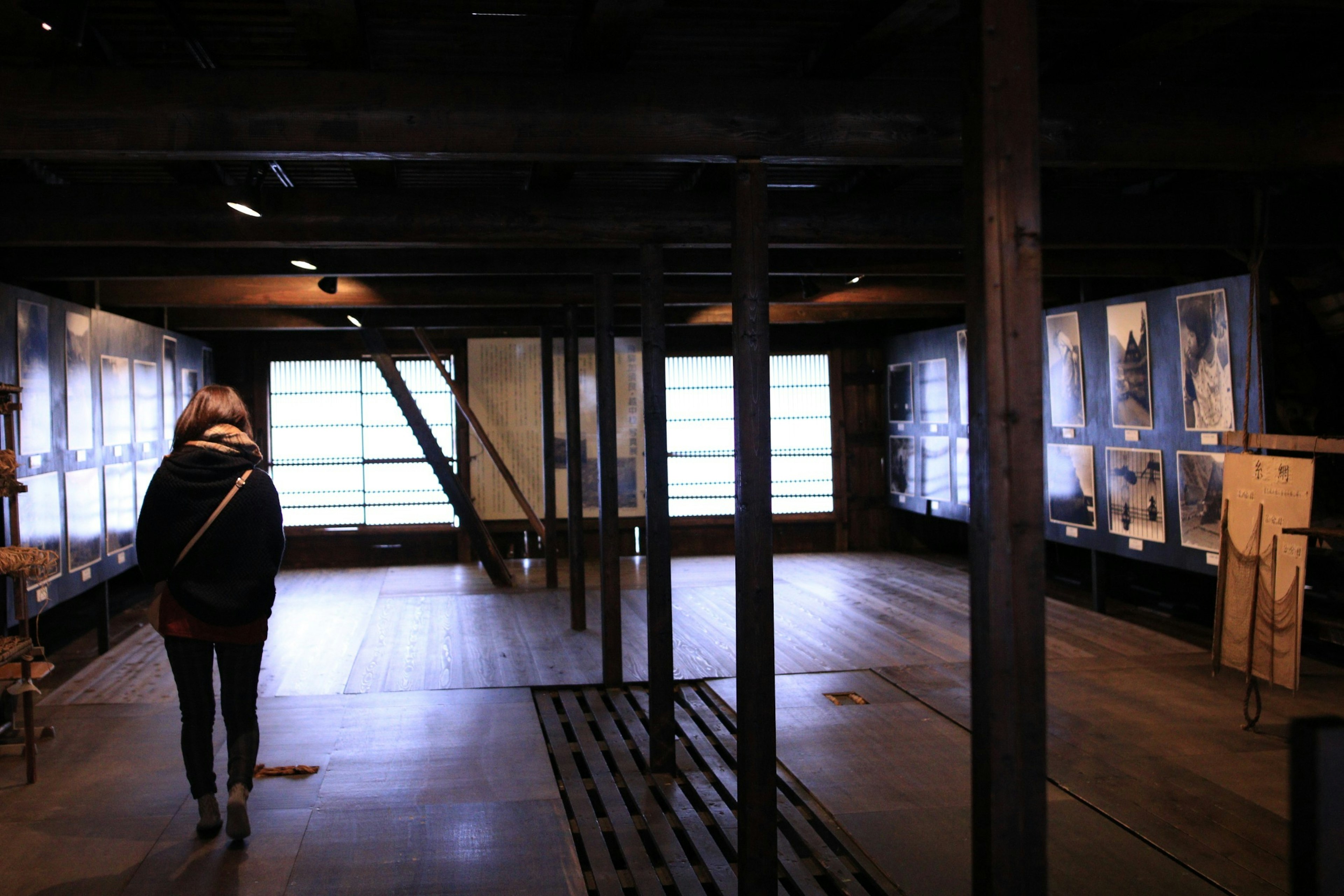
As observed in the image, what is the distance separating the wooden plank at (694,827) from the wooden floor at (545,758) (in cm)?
50

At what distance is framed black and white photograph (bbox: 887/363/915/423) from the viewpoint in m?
12.0

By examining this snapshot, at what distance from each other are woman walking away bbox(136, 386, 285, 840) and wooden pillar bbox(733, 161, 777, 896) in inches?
68.2

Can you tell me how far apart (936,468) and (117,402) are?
7.83 m

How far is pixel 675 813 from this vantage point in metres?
4.51

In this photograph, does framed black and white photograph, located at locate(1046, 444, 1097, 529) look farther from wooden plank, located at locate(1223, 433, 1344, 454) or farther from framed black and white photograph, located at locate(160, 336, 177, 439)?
framed black and white photograph, located at locate(160, 336, 177, 439)

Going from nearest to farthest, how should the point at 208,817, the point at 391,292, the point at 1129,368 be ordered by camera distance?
the point at 208,817
the point at 1129,368
the point at 391,292

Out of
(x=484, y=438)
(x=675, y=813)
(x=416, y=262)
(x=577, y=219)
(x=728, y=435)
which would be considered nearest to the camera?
(x=675, y=813)

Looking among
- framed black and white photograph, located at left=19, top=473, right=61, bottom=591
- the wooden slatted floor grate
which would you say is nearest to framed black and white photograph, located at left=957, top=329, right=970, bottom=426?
the wooden slatted floor grate

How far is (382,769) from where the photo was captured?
4.95 meters

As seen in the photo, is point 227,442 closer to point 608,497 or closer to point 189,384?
point 608,497

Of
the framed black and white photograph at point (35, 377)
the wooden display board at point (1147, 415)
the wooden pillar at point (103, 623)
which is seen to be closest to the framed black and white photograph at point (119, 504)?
the wooden pillar at point (103, 623)

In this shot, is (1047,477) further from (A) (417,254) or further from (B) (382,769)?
(B) (382,769)

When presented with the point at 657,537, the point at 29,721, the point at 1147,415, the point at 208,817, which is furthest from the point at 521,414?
the point at 208,817

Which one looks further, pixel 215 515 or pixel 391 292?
pixel 391 292
